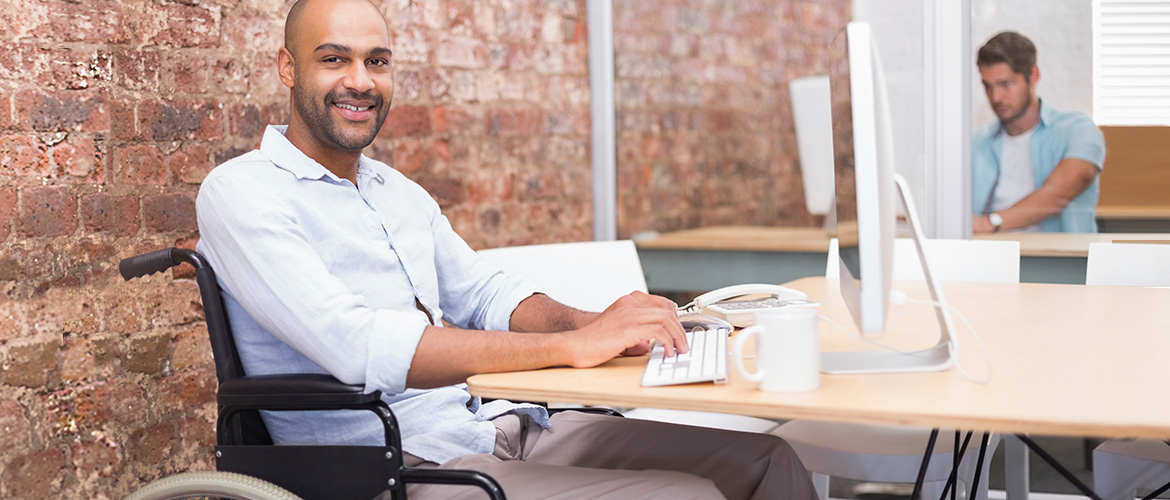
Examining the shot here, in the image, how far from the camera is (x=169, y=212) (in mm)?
2330

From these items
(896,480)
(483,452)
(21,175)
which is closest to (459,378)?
(483,452)

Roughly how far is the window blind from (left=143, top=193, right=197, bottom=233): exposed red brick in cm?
272

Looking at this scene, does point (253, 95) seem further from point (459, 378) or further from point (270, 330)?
point (459, 378)

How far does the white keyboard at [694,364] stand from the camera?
131 centimetres

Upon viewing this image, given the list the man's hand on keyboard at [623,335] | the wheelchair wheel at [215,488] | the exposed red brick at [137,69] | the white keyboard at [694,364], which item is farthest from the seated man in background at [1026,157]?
the wheelchair wheel at [215,488]

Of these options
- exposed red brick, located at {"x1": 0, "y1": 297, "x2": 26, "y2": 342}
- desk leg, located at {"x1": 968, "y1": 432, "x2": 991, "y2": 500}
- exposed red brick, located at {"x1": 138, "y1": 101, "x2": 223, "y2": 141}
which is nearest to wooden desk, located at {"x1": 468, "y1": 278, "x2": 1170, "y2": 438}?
desk leg, located at {"x1": 968, "y1": 432, "x2": 991, "y2": 500}

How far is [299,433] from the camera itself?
1.66m

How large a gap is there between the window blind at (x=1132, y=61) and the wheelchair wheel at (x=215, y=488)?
2918 millimetres

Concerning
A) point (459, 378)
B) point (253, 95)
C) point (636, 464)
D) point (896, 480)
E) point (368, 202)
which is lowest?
point (896, 480)

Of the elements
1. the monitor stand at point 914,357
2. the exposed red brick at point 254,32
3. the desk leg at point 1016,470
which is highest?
the exposed red brick at point 254,32

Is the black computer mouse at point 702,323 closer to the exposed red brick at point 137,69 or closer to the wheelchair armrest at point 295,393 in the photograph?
the wheelchair armrest at point 295,393

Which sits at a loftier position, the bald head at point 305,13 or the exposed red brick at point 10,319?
the bald head at point 305,13

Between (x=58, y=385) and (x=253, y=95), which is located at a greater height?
(x=253, y=95)

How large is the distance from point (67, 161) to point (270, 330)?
842mm
